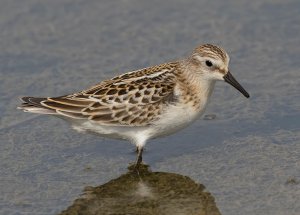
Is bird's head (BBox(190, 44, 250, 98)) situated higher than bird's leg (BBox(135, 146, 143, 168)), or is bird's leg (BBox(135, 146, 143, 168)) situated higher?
bird's head (BBox(190, 44, 250, 98))

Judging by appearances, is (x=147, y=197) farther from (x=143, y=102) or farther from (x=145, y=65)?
(x=145, y=65)

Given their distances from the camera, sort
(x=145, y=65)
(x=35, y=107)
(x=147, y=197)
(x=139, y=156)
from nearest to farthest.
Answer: (x=147, y=197) < (x=35, y=107) < (x=139, y=156) < (x=145, y=65)

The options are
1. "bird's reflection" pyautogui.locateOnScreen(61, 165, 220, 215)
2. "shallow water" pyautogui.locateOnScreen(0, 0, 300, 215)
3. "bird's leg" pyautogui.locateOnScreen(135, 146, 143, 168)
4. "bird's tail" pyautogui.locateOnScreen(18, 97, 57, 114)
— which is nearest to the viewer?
"bird's reflection" pyautogui.locateOnScreen(61, 165, 220, 215)

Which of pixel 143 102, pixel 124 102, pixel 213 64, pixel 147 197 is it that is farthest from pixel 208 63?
pixel 147 197

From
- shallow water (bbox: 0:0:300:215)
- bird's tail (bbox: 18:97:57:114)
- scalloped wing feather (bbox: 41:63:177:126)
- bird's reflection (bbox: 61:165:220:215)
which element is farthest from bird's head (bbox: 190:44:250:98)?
bird's tail (bbox: 18:97:57:114)

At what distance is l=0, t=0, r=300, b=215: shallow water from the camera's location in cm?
998

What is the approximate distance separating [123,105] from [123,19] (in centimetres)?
486

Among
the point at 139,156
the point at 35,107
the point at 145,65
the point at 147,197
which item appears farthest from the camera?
the point at 145,65

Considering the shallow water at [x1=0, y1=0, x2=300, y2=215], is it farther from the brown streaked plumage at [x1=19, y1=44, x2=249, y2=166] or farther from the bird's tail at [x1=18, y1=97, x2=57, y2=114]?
the bird's tail at [x1=18, y1=97, x2=57, y2=114]

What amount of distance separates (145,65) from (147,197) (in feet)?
13.7

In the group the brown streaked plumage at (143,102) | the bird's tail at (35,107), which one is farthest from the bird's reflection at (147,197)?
the bird's tail at (35,107)

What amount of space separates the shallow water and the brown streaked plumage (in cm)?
56

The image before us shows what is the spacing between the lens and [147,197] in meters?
9.72

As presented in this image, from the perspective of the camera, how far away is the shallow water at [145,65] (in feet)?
32.7
